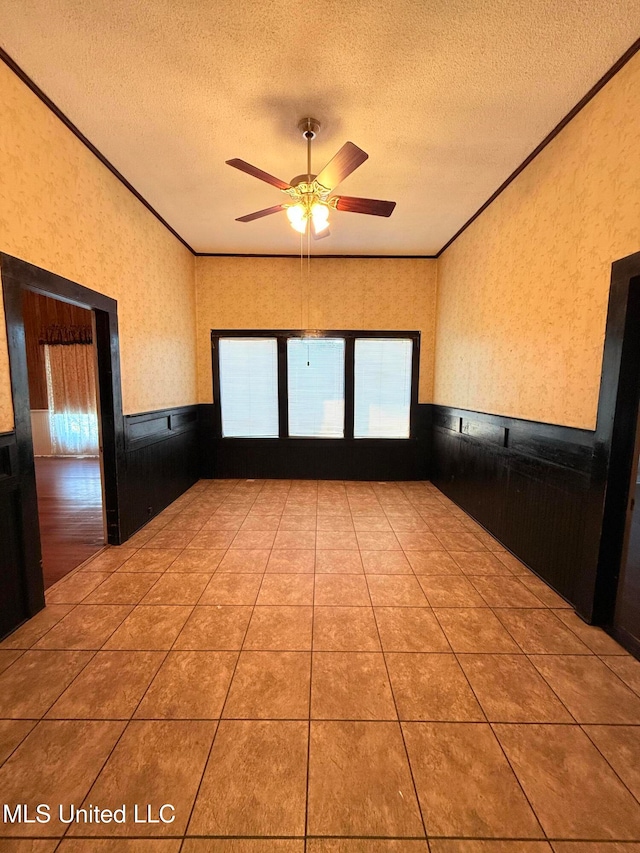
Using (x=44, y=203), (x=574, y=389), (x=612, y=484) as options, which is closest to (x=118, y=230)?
(x=44, y=203)

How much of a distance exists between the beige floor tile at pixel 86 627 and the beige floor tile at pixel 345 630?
1228 mm

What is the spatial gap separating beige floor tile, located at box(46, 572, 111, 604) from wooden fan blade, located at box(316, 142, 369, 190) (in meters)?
3.22

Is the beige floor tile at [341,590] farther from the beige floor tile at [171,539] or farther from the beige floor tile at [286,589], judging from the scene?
the beige floor tile at [171,539]

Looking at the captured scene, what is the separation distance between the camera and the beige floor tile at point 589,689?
1.56 meters

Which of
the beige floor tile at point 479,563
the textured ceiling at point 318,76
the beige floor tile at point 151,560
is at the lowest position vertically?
the beige floor tile at point 151,560

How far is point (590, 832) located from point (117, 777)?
1.65 metres

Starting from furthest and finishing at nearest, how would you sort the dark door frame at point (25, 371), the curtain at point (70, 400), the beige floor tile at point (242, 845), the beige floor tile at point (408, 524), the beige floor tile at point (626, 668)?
the curtain at point (70, 400) < the beige floor tile at point (408, 524) < the dark door frame at point (25, 371) < the beige floor tile at point (626, 668) < the beige floor tile at point (242, 845)

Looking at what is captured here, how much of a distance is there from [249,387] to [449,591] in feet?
12.8

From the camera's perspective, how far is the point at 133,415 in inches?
Result: 135

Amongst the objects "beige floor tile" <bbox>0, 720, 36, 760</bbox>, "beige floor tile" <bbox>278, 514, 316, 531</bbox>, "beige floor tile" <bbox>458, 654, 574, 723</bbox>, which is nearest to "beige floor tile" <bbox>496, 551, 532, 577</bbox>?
"beige floor tile" <bbox>458, 654, 574, 723</bbox>

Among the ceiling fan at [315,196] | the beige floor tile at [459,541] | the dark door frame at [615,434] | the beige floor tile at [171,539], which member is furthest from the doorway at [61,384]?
the dark door frame at [615,434]

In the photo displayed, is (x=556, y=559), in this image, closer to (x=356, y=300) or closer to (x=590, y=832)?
(x=590, y=832)

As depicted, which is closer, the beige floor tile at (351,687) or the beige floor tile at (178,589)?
the beige floor tile at (351,687)

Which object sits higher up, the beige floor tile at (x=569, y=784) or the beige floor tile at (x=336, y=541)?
the beige floor tile at (x=569, y=784)
